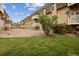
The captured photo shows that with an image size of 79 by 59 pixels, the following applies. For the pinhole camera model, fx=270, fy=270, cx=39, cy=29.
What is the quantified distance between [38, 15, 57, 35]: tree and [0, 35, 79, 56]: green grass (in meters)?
0.11

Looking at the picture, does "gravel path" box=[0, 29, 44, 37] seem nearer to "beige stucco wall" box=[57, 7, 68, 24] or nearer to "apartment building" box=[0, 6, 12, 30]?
"apartment building" box=[0, 6, 12, 30]

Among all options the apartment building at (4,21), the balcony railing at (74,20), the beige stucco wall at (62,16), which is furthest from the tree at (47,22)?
the apartment building at (4,21)

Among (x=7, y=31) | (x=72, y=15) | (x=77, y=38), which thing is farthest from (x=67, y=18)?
(x=7, y=31)

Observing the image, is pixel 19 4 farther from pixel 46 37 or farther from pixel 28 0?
pixel 46 37

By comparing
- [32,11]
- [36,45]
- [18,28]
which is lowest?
[36,45]

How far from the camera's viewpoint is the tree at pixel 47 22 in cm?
288

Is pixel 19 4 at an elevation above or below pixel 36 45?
above

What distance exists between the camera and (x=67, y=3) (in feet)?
9.48

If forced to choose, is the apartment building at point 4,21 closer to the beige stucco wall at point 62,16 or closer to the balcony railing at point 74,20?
the beige stucco wall at point 62,16

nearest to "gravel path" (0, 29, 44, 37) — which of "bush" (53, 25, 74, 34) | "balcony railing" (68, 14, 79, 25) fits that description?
"bush" (53, 25, 74, 34)

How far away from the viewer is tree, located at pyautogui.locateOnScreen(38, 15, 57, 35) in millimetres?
2877

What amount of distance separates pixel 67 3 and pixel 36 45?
1.83 ft

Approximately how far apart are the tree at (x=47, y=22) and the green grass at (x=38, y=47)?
0.37ft

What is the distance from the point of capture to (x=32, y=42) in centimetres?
288
